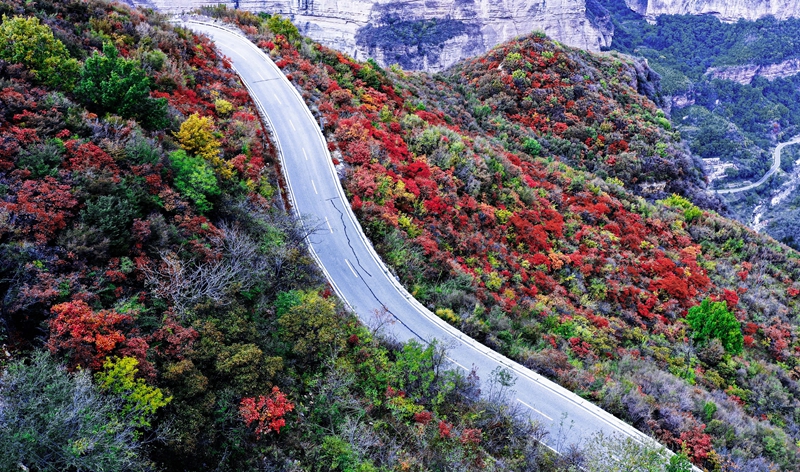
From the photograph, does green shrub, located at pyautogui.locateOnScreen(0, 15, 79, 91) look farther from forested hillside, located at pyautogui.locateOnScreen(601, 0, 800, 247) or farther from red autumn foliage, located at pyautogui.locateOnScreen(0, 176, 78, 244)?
forested hillside, located at pyautogui.locateOnScreen(601, 0, 800, 247)

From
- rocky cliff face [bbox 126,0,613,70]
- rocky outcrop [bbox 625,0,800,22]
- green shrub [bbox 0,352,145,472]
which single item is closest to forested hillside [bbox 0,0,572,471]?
green shrub [bbox 0,352,145,472]

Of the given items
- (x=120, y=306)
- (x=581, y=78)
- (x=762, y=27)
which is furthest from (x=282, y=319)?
(x=762, y=27)

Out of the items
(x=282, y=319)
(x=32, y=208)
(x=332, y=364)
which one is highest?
(x=32, y=208)

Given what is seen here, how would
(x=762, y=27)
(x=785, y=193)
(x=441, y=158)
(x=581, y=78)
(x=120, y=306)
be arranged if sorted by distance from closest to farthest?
(x=120, y=306) → (x=441, y=158) → (x=581, y=78) → (x=785, y=193) → (x=762, y=27)

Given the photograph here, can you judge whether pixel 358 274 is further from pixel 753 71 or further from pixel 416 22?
pixel 753 71

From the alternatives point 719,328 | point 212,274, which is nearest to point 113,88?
point 212,274

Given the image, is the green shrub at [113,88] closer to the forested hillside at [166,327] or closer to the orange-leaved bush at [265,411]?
the forested hillside at [166,327]

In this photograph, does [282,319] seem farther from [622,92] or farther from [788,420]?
[622,92]
